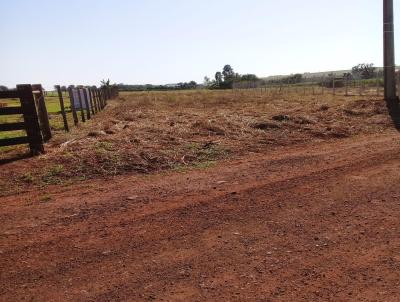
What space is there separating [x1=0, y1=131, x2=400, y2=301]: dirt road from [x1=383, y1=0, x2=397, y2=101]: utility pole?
1146 centimetres

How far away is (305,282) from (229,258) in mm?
750

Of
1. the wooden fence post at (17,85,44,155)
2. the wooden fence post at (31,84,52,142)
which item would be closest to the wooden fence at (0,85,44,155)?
the wooden fence post at (17,85,44,155)

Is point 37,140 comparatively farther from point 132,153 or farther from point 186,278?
point 186,278

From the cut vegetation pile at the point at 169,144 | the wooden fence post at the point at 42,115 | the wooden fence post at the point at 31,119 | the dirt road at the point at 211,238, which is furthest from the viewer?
the wooden fence post at the point at 42,115

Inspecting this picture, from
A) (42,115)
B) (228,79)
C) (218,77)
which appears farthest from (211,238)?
(218,77)

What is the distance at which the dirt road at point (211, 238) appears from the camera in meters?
3.52

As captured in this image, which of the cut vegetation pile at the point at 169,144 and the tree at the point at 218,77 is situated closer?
the cut vegetation pile at the point at 169,144

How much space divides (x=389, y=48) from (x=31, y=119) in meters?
14.2

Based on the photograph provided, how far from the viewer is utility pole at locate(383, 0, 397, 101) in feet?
55.7

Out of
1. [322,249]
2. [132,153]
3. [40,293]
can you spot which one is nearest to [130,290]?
[40,293]

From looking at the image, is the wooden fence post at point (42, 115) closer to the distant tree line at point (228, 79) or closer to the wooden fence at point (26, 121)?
the wooden fence at point (26, 121)

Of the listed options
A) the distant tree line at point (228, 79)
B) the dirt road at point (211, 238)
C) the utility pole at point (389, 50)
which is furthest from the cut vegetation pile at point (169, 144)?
the distant tree line at point (228, 79)

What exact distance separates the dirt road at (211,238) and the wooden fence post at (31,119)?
2.77 meters

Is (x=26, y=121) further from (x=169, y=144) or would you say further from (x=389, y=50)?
(x=389, y=50)
